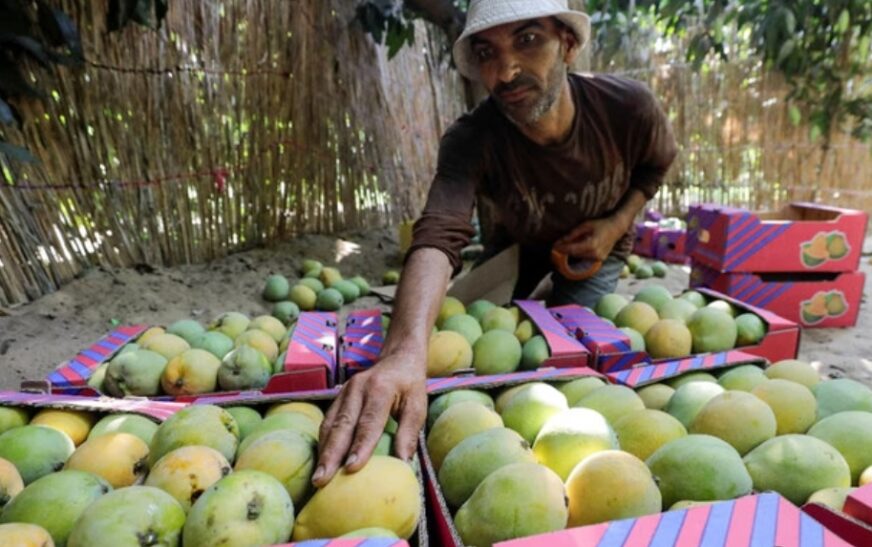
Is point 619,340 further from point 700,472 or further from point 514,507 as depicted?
point 514,507

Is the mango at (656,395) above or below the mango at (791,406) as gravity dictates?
below

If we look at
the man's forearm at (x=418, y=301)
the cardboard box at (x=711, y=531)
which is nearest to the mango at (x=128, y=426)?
the man's forearm at (x=418, y=301)

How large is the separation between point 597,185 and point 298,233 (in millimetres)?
3065

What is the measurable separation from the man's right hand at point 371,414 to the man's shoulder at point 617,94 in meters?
1.93

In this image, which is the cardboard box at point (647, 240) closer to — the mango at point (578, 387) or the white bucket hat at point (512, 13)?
the white bucket hat at point (512, 13)

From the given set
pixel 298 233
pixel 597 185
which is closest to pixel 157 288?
pixel 298 233

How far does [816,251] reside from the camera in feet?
11.7

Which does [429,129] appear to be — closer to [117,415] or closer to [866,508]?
[117,415]

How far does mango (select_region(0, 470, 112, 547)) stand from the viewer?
0.99 meters

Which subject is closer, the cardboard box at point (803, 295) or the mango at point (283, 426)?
the mango at point (283, 426)

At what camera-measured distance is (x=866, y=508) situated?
0.92 meters

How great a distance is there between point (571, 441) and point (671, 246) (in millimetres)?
5013

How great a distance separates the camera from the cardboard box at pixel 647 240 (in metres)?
5.88

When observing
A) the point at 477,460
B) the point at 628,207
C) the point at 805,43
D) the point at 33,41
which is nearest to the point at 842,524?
the point at 477,460
